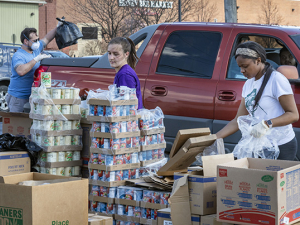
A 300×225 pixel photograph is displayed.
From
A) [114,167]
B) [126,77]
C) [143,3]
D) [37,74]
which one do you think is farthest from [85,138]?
[143,3]

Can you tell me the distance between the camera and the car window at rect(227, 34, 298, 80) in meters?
5.95

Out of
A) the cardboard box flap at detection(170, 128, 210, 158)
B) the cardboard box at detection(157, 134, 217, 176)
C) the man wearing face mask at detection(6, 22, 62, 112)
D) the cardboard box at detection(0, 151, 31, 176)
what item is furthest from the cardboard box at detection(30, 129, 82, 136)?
the man wearing face mask at detection(6, 22, 62, 112)

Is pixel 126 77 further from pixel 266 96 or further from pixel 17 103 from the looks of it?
pixel 17 103

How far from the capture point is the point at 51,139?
5.11 m

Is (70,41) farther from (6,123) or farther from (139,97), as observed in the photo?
(139,97)

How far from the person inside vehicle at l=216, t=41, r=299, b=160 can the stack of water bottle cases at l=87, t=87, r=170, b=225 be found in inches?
53.1

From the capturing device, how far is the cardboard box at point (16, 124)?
5871mm

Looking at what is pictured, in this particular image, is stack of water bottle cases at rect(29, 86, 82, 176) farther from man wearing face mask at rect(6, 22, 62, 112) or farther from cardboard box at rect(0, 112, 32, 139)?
man wearing face mask at rect(6, 22, 62, 112)

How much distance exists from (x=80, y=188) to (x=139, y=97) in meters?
1.82

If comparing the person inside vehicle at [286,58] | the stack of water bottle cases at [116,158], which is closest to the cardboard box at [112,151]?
the stack of water bottle cases at [116,158]

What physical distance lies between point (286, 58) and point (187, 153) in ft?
8.48

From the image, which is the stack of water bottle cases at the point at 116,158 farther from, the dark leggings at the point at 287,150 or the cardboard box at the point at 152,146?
the dark leggings at the point at 287,150

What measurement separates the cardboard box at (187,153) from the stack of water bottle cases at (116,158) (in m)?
0.44

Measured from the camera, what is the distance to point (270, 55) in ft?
20.3
